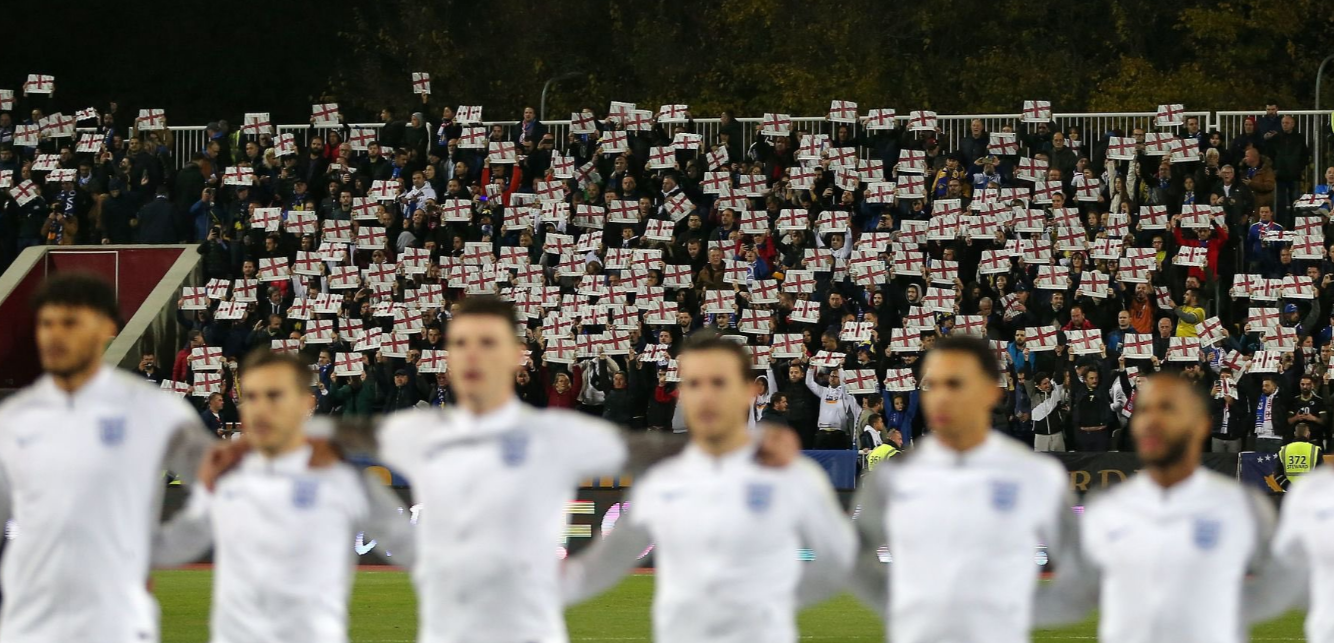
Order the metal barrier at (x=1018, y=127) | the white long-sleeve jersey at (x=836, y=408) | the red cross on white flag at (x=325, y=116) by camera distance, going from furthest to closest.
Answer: the red cross on white flag at (x=325, y=116), the metal barrier at (x=1018, y=127), the white long-sleeve jersey at (x=836, y=408)

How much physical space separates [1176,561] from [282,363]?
3.16 m

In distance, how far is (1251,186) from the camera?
27.0 m

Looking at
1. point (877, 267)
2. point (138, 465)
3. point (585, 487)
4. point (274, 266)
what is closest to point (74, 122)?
point (274, 266)

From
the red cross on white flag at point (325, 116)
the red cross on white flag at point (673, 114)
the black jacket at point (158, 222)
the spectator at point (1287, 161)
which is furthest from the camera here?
the black jacket at point (158, 222)

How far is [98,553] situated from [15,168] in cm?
2678

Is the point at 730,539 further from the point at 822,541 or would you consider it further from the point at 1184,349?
the point at 1184,349

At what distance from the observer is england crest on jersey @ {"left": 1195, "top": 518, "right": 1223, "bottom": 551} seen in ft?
21.6

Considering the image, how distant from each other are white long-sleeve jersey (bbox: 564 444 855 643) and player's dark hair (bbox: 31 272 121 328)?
1961 millimetres

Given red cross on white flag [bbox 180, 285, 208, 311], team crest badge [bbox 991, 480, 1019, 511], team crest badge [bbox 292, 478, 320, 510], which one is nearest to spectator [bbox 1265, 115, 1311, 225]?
red cross on white flag [bbox 180, 285, 208, 311]

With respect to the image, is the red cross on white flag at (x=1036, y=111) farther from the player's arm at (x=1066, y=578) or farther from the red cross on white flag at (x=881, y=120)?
the player's arm at (x=1066, y=578)

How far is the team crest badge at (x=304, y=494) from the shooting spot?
23.2 ft

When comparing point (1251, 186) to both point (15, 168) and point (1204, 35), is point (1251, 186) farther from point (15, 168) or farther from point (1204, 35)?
Result: point (15, 168)

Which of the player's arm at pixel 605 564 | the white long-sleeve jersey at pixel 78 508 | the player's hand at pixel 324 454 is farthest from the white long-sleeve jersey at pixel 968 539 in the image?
the white long-sleeve jersey at pixel 78 508

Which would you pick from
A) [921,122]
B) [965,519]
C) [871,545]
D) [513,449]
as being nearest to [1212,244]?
[921,122]
